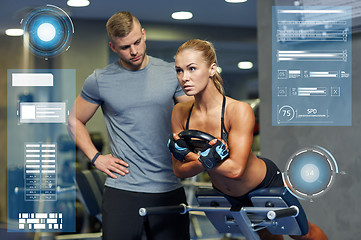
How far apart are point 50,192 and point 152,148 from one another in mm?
907

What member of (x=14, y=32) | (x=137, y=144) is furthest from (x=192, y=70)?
(x=14, y=32)

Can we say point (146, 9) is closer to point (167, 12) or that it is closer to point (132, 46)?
point (167, 12)

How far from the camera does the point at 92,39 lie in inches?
120

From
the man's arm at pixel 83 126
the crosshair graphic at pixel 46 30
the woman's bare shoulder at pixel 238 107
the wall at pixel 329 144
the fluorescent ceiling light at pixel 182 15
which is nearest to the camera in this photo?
the woman's bare shoulder at pixel 238 107

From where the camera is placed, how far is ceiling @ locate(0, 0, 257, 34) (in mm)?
2834

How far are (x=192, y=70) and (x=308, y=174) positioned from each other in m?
0.92

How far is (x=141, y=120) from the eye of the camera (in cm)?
223

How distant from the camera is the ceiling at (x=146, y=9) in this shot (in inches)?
112

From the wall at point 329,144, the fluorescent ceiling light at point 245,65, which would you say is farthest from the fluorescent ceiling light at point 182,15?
the fluorescent ceiling light at point 245,65

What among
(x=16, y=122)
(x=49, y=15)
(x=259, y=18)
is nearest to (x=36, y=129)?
(x=16, y=122)
